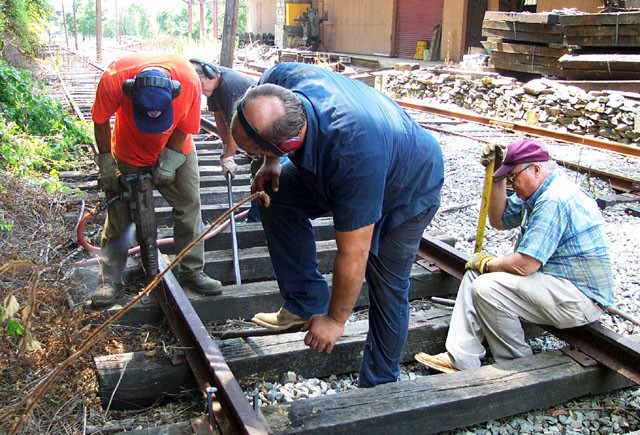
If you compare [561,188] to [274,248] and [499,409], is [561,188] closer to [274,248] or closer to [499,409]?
[499,409]

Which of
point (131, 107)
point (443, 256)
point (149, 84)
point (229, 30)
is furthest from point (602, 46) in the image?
point (149, 84)

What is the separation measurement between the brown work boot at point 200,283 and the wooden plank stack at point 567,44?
953 cm

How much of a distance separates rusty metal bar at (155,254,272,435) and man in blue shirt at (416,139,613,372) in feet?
4.03

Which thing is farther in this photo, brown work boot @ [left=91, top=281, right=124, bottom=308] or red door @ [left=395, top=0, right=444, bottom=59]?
red door @ [left=395, top=0, right=444, bottom=59]

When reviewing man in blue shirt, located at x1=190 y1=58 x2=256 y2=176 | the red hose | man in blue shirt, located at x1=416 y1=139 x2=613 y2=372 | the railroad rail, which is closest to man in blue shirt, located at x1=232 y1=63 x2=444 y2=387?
the railroad rail

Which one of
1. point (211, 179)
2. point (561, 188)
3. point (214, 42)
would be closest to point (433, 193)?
point (561, 188)

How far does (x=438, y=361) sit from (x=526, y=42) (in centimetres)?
1276

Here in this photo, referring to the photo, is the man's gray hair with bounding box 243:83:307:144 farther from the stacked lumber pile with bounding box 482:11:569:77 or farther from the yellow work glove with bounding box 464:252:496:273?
the stacked lumber pile with bounding box 482:11:569:77

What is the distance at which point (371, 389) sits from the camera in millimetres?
2912

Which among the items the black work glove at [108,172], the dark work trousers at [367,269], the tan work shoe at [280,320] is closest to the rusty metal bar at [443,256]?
the dark work trousers at [367,269]

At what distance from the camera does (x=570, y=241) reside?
10.9 feet

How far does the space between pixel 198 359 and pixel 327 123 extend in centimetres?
137

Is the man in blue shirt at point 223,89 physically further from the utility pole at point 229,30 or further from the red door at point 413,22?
the red door at point 413,22

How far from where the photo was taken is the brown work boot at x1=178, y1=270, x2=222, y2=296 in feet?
12.9
